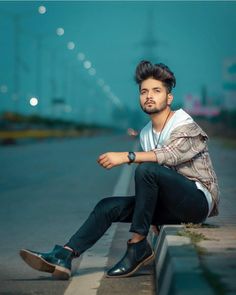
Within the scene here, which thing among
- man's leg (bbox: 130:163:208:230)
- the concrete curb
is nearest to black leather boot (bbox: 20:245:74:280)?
man's leg (bbox: 130:163:208:230)

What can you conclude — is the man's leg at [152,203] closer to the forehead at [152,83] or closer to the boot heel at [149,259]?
the boot heel at [149,259]

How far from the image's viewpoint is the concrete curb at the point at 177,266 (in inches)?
189

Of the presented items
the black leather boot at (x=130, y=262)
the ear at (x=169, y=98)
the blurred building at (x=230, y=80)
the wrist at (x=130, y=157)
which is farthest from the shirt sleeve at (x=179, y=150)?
the blurred building at (x=230, y=80)

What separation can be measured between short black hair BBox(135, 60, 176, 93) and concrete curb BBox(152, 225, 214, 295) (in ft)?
3.57

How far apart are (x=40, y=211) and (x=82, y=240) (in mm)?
5781

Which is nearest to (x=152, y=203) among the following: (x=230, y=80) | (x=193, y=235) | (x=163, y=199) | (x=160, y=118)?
(x=163, y=199)

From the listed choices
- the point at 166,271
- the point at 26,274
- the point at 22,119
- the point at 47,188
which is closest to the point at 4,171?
the point at 47,188

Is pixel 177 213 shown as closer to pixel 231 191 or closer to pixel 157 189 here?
pixel 157 189

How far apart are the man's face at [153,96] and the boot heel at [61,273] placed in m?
1.32

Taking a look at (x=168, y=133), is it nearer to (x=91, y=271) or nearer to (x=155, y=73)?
(x=155, y=73)

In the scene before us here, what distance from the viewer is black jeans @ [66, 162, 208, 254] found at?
6547 millimetres

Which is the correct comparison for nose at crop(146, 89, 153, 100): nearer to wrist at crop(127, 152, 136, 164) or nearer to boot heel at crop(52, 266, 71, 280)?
wrist at crop(127, 152, 136, 164)

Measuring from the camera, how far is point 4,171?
75.6 feet

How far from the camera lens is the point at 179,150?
22.2ft
